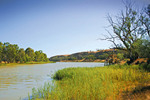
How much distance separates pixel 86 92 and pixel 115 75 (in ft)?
17.5

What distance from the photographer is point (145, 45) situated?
39.0 ft

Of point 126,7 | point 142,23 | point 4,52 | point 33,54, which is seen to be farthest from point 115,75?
point 33,54

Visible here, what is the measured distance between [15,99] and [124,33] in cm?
2112

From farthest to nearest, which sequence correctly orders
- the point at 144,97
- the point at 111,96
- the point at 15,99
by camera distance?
the point at 15,99
the point at 111,96
the point at 144,97

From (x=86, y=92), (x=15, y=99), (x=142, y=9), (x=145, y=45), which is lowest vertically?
(x=15, y=99)

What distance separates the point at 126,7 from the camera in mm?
24828

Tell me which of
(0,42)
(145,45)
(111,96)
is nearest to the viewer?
(111,96)

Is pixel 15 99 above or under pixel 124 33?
under

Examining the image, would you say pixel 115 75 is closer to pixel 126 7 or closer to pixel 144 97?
pixel 144 97

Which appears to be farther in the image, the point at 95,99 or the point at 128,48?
the point at 128,48

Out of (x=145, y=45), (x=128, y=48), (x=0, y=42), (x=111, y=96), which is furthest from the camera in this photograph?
(x=0, y=42)

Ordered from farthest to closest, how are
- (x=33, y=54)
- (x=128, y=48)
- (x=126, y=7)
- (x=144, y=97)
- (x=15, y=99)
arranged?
(x=33, y=54), (x=126, y=7), (x=128, y=48), (x=15, y=99), (x=144, y=97)

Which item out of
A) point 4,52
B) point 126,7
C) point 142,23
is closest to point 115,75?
point 142,23

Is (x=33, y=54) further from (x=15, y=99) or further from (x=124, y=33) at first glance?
(x=15, y=99)
